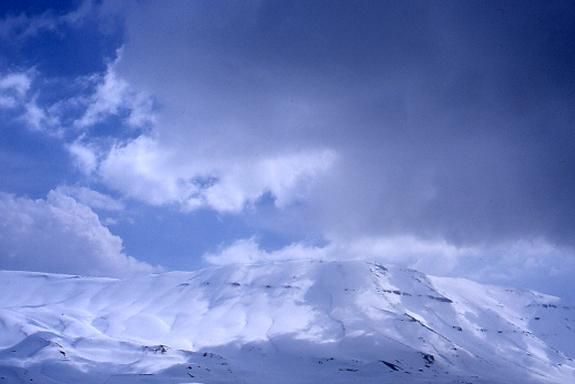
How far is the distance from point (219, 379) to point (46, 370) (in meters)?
62.1

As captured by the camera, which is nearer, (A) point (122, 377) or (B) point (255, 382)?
(A) point (122, 377)

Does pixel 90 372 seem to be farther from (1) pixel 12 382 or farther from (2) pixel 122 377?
(1) pixel 12 382

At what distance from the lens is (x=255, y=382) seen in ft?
655

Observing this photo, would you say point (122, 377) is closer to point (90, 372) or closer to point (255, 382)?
point (90, 372)

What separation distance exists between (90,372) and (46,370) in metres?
15.1

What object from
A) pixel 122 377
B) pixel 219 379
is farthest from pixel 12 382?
pixel 219 379

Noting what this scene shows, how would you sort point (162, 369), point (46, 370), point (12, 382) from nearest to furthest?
point (12, 382), point (46, 370), point (162, 369)

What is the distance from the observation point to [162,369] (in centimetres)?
19788

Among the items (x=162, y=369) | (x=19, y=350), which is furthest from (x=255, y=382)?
(x=19, y=350)

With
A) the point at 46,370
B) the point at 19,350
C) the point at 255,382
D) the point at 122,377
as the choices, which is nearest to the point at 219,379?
the point at 255,382

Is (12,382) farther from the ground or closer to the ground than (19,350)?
closer to the ground

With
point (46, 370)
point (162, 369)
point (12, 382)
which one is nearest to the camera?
point (12, 382)

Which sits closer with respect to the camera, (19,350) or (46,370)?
(46,370)

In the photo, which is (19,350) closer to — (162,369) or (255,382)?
(162,369)
